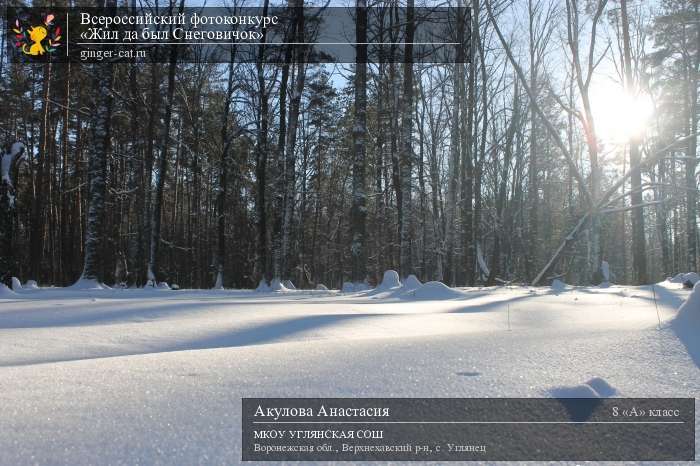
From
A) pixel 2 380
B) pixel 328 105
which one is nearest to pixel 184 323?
pixel 2 380

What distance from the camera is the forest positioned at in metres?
8.47

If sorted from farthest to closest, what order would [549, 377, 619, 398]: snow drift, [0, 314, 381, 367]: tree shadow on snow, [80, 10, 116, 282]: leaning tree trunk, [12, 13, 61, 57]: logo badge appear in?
[12, 13, 61, 57]: logo badge, [80, 10, 116, 282]: leaning tree trunk, [0, 314, 381, 367]: tree shadow on snow, [549, 377, 619, 398]: snow drift

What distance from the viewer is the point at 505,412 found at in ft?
3.08

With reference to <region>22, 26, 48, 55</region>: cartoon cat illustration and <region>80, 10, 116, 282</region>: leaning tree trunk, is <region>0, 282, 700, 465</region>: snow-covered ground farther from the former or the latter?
<region>22, 26, 48, 55</region>: cartoon cat illustration

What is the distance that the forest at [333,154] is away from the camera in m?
8.47

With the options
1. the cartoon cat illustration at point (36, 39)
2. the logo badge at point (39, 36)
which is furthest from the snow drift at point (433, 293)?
the cartoon cat illustration at point (36, 39)

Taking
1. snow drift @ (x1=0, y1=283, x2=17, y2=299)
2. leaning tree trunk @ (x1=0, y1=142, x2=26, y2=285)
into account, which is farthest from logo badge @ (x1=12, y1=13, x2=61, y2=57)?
snow drift @ (x1=0, y1=283, x2=17, y2=299)

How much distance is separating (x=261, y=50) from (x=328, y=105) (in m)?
10.7

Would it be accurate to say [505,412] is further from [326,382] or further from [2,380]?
[2,380]

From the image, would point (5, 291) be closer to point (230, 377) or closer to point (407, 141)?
point (230, 377)

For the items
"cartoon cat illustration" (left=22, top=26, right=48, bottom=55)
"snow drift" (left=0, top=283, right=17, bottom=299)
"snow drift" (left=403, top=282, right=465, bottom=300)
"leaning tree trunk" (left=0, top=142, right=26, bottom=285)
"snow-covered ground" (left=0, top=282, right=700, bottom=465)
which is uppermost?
"cartoon cat illustration" (left=22, top=26, right=48, bottom=55)

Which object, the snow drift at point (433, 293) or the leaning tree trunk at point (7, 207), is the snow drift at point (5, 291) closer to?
the leaning tree trunk at point (7, 207)

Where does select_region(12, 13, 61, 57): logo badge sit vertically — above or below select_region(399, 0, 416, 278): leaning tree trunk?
above

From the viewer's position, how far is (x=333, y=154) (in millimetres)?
25422
